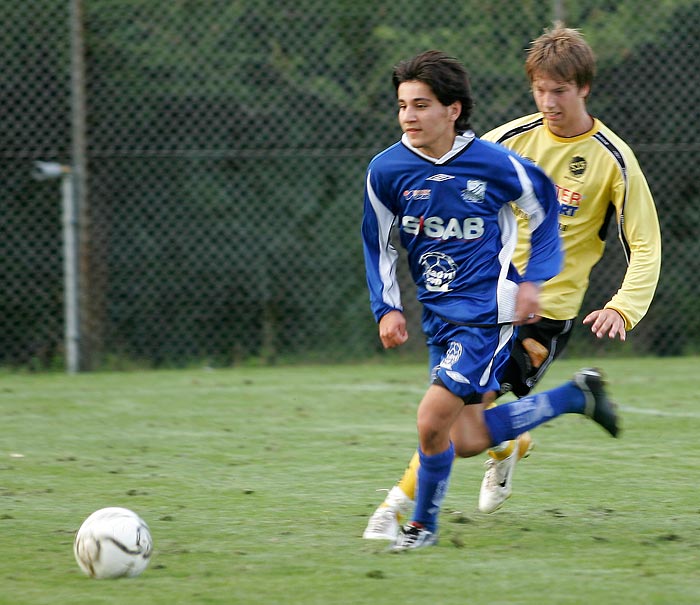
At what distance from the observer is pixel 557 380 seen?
8.60m

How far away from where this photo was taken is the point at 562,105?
15.5ft

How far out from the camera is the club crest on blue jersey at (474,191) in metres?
4.07

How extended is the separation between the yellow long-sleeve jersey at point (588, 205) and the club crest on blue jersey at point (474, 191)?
72 centimetres

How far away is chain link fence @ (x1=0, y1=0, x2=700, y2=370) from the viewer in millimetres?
9430

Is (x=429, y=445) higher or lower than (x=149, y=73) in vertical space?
lower

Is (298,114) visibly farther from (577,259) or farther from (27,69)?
(577,259)

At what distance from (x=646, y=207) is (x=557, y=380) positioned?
405 centimetres

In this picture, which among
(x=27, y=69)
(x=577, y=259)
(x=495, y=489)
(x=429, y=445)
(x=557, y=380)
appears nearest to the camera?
(x=429, y=445)

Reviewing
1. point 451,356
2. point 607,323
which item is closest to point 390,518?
point 451,356

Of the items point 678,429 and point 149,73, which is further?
point 149,73

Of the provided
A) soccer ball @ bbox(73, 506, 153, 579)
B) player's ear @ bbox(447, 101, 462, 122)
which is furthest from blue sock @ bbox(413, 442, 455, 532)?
player's ear @ bbox(447, 101, 462, 122)

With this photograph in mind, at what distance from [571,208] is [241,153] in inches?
205

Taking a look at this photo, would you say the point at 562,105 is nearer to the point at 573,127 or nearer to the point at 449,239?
the point at 573,127

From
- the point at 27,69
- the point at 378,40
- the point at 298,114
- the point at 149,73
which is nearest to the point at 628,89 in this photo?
the point at 378,40
